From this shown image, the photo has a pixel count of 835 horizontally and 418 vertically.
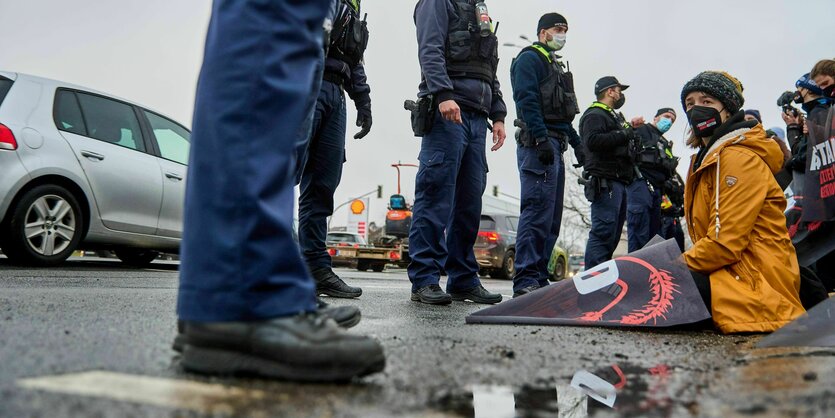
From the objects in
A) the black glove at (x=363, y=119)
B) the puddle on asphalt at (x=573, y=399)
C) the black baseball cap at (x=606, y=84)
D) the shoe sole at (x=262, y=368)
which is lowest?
the puddle on asphalt at (x=573, y=399)

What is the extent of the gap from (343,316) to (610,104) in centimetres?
508

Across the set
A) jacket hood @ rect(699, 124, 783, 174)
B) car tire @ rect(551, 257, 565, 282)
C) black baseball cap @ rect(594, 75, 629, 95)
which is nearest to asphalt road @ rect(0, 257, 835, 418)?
jacket hood @ rect(699, 124, 783, 174)

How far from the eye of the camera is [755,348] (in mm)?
2152

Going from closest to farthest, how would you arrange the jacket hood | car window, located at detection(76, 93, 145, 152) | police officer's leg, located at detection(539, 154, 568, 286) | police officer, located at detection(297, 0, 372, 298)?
the jacket hood, police officer, located at detection(297, 0, 372, 298), police officer's leg, located at detection(539, 154, 568, 286), car window, located at detection(76, 93, 145, 152)

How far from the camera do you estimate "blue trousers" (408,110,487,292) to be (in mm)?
3938

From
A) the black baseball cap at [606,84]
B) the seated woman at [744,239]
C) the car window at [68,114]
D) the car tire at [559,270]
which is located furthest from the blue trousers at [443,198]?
the car tire at [559,270]

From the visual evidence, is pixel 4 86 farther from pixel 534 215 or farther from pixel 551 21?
pixel 551 21

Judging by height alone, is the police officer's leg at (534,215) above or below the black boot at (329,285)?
above

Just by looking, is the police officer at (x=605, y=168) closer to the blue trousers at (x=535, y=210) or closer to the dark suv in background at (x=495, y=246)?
the blue trousers at (x=535, y=210)

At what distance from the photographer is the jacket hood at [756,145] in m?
2.97

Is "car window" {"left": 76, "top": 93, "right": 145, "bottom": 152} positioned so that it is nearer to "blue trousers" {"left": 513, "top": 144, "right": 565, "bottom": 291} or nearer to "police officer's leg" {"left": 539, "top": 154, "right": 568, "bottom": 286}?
"blue trousers" {"left": 513, "top": 144, "right": 565, "bottom": 291}

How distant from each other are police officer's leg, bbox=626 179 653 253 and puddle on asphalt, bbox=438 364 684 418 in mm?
5701

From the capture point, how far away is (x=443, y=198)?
3.96m

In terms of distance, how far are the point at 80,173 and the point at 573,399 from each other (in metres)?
4.97
